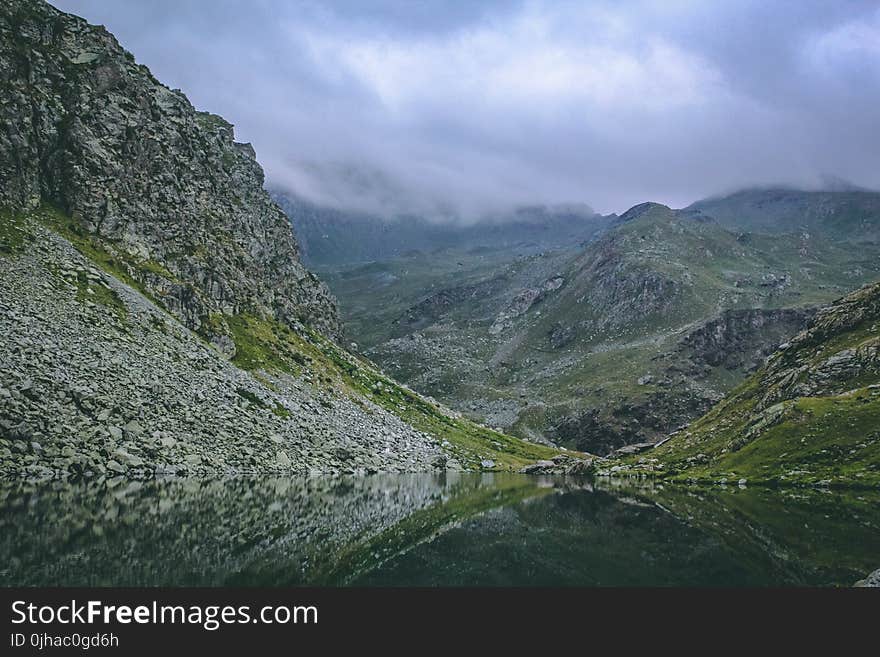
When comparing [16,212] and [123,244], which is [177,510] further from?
[123,244]

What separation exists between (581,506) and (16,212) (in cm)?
9721

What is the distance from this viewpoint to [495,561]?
30984 mm

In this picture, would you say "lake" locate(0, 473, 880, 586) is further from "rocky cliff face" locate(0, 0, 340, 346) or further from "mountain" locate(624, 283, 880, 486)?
"rocky cliff face" locate(0, 0, 340, 346)

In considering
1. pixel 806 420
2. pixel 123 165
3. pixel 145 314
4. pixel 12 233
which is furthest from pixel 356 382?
pixel 806 420

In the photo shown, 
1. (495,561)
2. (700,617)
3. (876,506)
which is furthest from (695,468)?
(700,617)

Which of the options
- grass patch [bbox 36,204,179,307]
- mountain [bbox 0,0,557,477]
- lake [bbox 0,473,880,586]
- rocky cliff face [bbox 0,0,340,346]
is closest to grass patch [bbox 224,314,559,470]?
mountain [bbox 0,0,557,477]

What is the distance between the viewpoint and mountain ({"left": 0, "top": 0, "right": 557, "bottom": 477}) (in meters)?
64.3

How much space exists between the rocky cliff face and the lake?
72.3 meters

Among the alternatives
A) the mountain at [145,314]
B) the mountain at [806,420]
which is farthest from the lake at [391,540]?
the mountain at [806,420]

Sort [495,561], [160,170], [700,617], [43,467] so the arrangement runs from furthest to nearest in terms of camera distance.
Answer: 1. [160,170]
2. [43,467]
3. [495,561]
4. [700,617]

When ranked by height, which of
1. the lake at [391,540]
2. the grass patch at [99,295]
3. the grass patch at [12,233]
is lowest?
the lake at [391,540]

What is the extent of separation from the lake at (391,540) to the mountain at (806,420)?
31.5 metres

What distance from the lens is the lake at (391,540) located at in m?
25.0

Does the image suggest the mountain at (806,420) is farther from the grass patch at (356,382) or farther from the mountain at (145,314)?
the mountain at (145,314)
